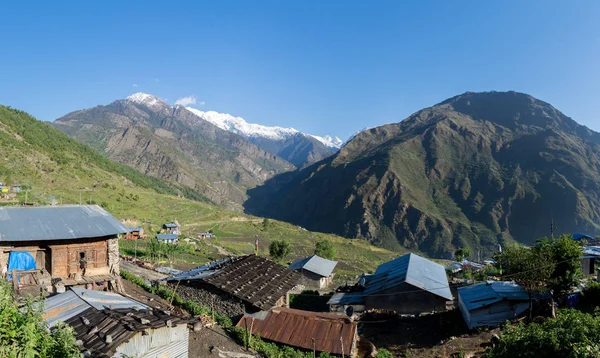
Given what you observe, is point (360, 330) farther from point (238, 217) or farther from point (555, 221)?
point (555, 221)

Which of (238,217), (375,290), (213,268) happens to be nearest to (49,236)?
(213,268)

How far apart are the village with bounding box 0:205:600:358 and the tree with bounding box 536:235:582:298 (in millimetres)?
571

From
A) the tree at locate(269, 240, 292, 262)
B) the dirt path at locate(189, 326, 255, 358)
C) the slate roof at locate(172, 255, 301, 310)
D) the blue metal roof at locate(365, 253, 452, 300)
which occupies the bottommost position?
the tree at locate(269, 240, 292, 262)

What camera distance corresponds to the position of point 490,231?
508 feet

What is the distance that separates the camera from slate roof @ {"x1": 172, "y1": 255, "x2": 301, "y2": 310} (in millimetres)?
21975

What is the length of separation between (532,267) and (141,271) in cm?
3652

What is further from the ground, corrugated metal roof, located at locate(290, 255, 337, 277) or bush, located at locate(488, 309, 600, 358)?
bush, located at locate(488, 309, 600, 358)

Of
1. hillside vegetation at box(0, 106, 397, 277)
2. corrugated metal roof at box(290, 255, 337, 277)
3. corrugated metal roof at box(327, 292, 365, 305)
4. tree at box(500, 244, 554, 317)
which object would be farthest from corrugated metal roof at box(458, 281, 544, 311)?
hillside vegetation at box(0, 106, 397, 277)

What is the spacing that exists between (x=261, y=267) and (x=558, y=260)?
20.8 metres

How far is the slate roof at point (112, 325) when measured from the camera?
35.2ft

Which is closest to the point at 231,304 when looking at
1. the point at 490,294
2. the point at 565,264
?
the point at 490,294

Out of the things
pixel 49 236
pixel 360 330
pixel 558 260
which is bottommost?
pixel 360 330

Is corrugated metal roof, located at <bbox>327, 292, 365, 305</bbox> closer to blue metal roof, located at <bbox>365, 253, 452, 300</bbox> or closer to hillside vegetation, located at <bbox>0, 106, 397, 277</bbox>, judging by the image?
blue metal roof, located at <bbox>365, 253, 452, 300</bbox>

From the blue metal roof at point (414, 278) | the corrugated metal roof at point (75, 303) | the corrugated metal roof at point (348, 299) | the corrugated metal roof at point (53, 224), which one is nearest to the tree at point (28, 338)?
the corrugated metal roof at point (75, 303)
